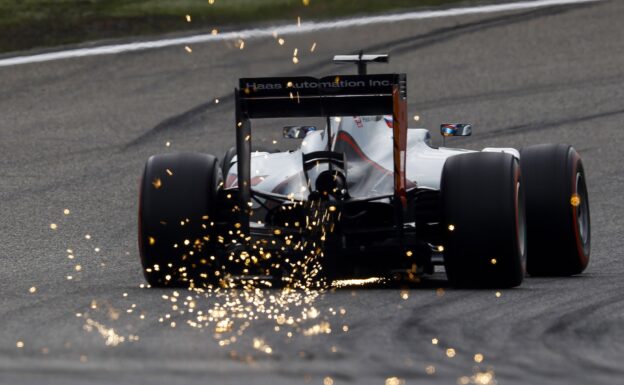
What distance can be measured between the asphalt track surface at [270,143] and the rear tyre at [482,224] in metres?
0.18

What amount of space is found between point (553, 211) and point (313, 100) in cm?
192

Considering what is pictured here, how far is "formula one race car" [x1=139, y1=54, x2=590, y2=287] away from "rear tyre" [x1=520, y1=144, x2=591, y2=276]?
1.42 feet

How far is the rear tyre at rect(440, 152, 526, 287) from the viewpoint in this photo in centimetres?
992

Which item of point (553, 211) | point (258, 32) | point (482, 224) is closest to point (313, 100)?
point (482, 224)

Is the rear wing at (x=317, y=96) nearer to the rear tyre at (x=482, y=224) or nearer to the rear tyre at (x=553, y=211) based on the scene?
the rear tyre at (x=482, y=224)

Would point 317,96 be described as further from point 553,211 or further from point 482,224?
point 553,211

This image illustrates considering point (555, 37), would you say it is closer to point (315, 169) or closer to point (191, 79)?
point (191, 79)

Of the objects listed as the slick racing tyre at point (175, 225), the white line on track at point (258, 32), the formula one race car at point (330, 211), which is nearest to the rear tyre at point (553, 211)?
the formula one race car at point (330, 211)

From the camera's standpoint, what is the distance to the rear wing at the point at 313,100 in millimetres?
10336

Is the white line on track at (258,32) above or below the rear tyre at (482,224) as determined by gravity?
above

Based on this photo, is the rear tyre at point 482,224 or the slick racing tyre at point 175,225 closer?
the rear tyre at point 482,224

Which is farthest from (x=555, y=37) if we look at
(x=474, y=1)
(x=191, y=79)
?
(x=191, y=79)

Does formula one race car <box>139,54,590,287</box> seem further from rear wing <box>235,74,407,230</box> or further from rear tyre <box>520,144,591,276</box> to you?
rear tyre <box>520,144,591,276</box>

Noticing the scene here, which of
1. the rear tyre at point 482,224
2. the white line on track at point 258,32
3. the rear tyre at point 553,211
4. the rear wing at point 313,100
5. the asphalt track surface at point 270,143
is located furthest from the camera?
the white line on track at point 258,32
